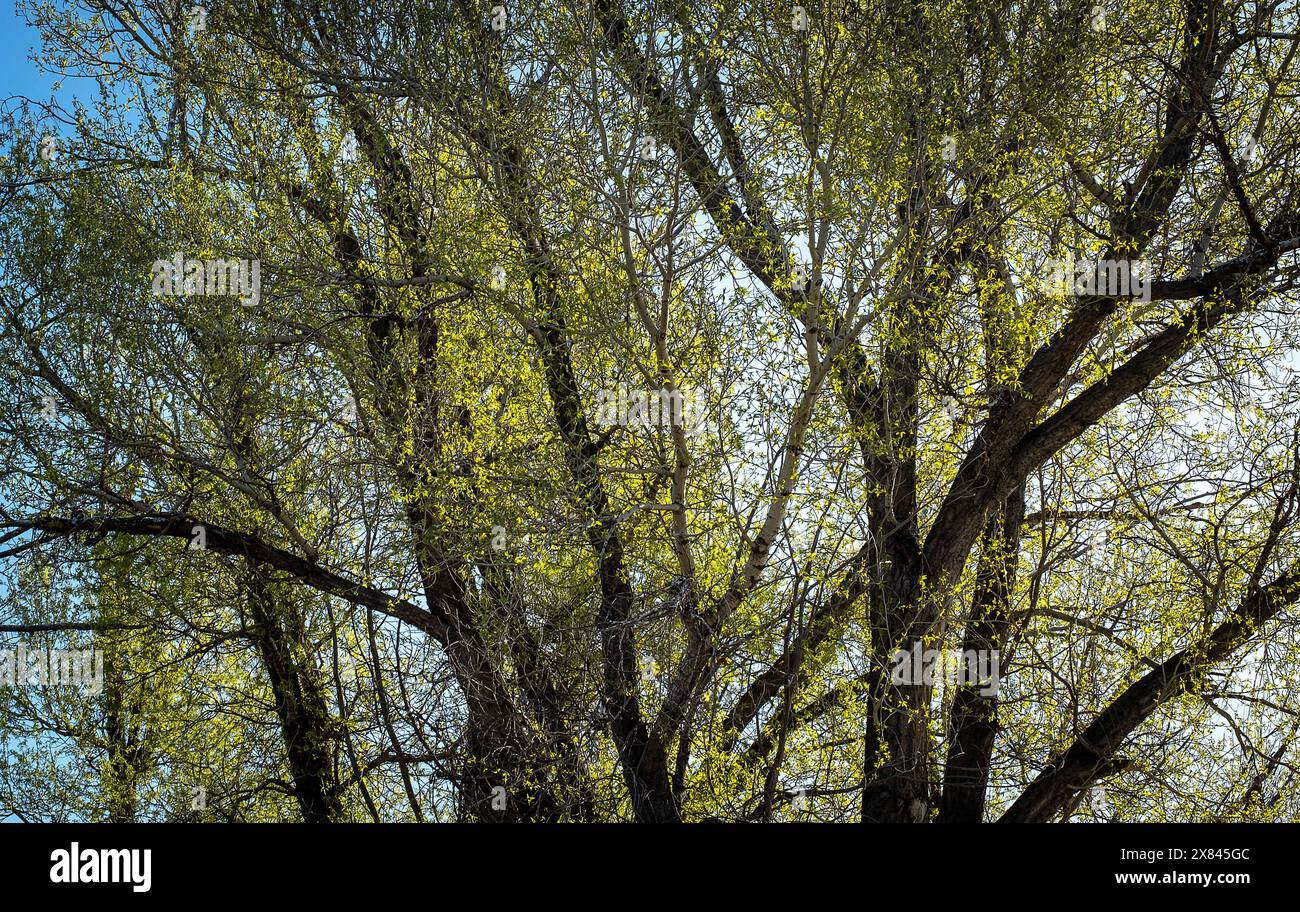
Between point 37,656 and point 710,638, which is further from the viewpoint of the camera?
point 37,656

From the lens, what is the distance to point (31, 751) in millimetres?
15305

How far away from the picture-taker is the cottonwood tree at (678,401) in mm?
Answer: 8664

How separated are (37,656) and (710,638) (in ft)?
32.4

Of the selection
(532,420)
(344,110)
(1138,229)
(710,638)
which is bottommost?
(710,638)

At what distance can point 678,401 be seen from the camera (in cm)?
848

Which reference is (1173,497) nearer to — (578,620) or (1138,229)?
(1138,229)

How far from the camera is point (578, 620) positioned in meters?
8.92

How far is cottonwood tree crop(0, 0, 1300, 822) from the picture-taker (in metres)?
8.66
